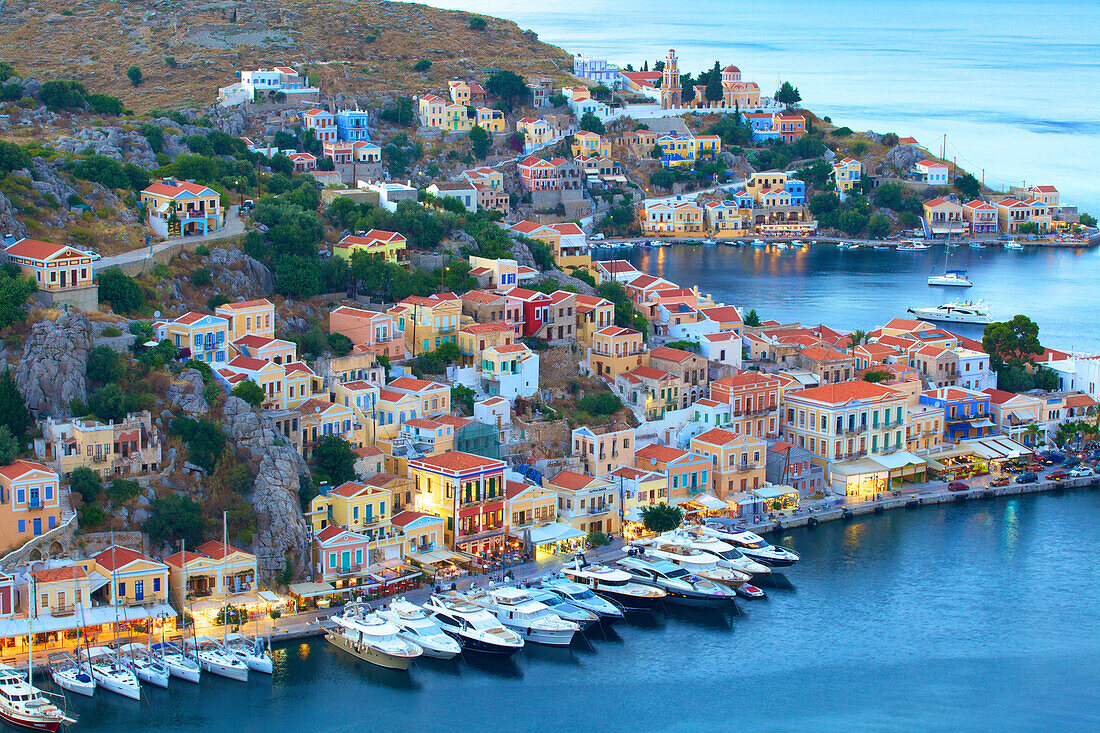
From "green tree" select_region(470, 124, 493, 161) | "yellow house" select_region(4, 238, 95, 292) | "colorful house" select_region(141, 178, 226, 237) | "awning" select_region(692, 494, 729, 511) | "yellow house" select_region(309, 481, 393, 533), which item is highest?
"green tree" select_region(470, 124, 493, 161)

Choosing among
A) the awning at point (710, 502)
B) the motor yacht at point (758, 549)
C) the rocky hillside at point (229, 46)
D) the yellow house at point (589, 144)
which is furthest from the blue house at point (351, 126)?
the motor yacht at point (758, 549)

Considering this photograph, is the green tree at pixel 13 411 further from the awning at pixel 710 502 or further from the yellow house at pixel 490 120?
the yellow house at pixel 490 120

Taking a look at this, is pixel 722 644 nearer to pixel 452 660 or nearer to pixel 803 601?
pixel 803 601

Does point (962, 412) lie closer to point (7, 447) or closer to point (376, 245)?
point (376, 245)

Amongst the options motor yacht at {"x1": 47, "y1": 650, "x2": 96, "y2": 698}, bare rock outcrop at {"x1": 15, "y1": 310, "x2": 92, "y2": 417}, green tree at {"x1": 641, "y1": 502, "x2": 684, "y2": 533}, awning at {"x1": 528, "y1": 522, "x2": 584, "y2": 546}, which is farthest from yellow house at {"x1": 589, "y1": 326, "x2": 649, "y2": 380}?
motor yacht at {"x1": 47, "y1": 650, "x2": 96, "y2": 698}

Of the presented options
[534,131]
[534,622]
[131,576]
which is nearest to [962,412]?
[534,622]

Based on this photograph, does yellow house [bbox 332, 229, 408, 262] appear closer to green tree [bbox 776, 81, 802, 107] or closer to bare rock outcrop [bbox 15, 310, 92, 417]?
bare rock outcrop [bbox 15, 310, 92, 417]

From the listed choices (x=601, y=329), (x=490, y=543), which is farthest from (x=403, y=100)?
(x=490, y=543)
